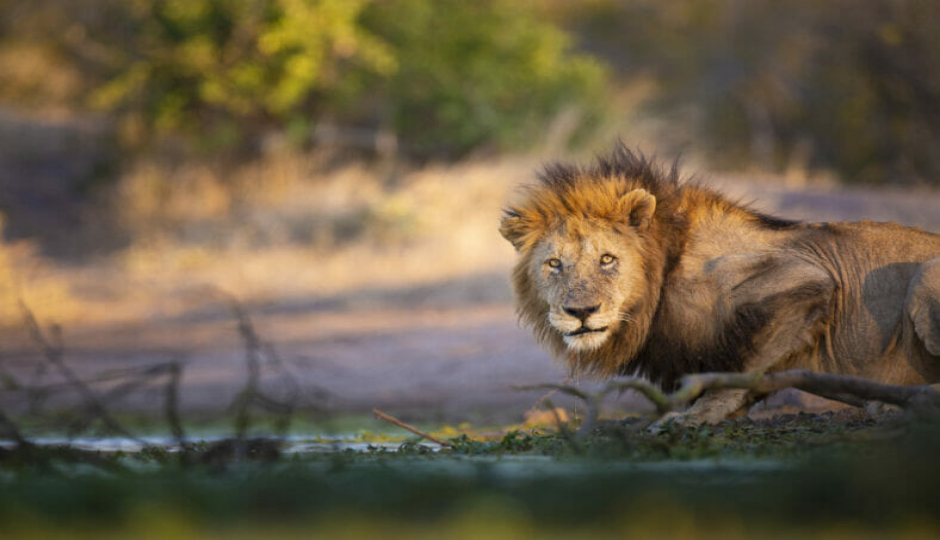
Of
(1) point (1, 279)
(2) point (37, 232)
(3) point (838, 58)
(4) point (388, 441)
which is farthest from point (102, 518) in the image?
(3) point (838, 58)

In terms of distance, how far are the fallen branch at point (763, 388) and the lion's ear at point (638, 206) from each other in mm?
1401

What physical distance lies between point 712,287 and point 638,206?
1.60 feet

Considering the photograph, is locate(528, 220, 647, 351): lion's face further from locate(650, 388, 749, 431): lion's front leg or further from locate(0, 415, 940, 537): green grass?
locate(0, 415, 940, 537): green grass

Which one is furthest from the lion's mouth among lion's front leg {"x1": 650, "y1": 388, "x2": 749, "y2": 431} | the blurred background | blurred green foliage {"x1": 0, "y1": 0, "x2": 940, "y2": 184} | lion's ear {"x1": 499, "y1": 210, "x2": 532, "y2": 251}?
blurred green foliage {"x1": 0, "y1": 0, "x2": 940, "y2": 184}

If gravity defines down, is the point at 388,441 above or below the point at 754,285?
below

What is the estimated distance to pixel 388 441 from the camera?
5.68 meters

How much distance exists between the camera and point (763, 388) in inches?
145

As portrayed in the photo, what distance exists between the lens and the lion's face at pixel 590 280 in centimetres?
502

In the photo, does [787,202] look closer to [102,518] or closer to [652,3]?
[102,518]

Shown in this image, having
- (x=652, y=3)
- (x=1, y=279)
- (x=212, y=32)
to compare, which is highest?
(x=652, y=3)

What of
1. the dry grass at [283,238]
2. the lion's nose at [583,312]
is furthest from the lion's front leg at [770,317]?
the dry grass at [283,238]

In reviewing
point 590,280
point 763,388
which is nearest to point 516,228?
point 590,280

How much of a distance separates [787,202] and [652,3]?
18474 mm

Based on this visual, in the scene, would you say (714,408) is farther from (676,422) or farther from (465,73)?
(465,73)
